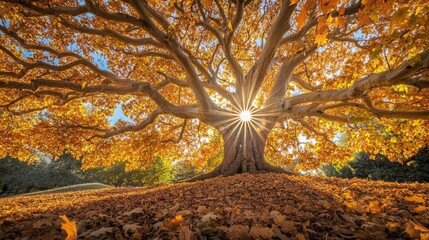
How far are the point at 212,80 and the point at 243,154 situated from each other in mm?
2911

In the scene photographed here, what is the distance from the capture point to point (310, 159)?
9.32m

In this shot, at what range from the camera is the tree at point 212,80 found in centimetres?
431

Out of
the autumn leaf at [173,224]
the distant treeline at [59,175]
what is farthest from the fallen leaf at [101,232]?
the distant treeline at [59,175]

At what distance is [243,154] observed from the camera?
6711 millimetres

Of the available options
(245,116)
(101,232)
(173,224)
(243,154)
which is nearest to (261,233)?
(173,224)

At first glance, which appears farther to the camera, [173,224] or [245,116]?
[245,116]

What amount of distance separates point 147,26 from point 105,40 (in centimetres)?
332

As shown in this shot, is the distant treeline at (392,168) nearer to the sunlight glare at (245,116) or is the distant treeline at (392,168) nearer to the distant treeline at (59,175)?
the sunlight glare at (245,116)

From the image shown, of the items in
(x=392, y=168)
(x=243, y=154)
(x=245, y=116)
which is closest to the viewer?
(x=243, y=154)

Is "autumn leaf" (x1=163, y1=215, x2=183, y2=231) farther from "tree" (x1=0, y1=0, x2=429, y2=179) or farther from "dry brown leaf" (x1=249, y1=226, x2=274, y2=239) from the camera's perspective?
"tree" (x1=0, y1=0, x2=429, y2=179)

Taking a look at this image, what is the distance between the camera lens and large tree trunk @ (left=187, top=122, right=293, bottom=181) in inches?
254

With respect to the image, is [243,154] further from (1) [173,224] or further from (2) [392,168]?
(2) [392,168]

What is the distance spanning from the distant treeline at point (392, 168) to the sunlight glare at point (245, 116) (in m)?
6.04

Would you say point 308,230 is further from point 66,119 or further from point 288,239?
point 66,119
